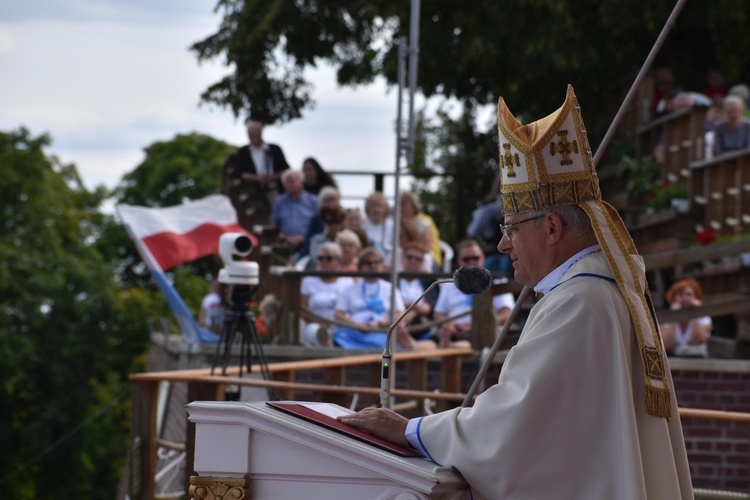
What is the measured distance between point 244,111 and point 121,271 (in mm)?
21558

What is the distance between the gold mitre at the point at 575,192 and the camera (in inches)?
152

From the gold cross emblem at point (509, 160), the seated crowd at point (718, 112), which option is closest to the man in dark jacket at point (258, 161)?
the seated crowd at point (718, 112)

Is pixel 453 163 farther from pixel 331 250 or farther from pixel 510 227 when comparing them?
pixel 510 227

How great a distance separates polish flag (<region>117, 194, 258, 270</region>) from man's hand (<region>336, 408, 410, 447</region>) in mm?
9989

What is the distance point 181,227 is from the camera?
47.5ft

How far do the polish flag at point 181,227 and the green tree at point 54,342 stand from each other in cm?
1820

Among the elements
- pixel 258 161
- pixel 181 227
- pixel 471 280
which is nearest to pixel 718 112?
pixel 258 161

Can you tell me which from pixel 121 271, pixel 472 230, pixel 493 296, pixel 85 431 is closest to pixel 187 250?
pixel 472 230

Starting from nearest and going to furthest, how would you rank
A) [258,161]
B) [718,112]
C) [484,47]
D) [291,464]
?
[291,464] < [718,112] < [258,161] < [484,47]

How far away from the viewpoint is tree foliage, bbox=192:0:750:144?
57.7 feet

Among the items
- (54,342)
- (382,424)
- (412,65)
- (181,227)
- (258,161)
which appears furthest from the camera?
(54,342)

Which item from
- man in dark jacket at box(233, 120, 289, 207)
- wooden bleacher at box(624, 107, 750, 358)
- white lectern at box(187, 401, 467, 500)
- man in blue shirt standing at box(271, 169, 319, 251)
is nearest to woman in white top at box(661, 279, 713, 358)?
wooden bleacher at box(624, 107, 750, 358)

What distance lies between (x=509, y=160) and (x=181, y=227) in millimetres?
10554

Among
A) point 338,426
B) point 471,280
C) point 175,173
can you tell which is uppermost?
point 175,173
